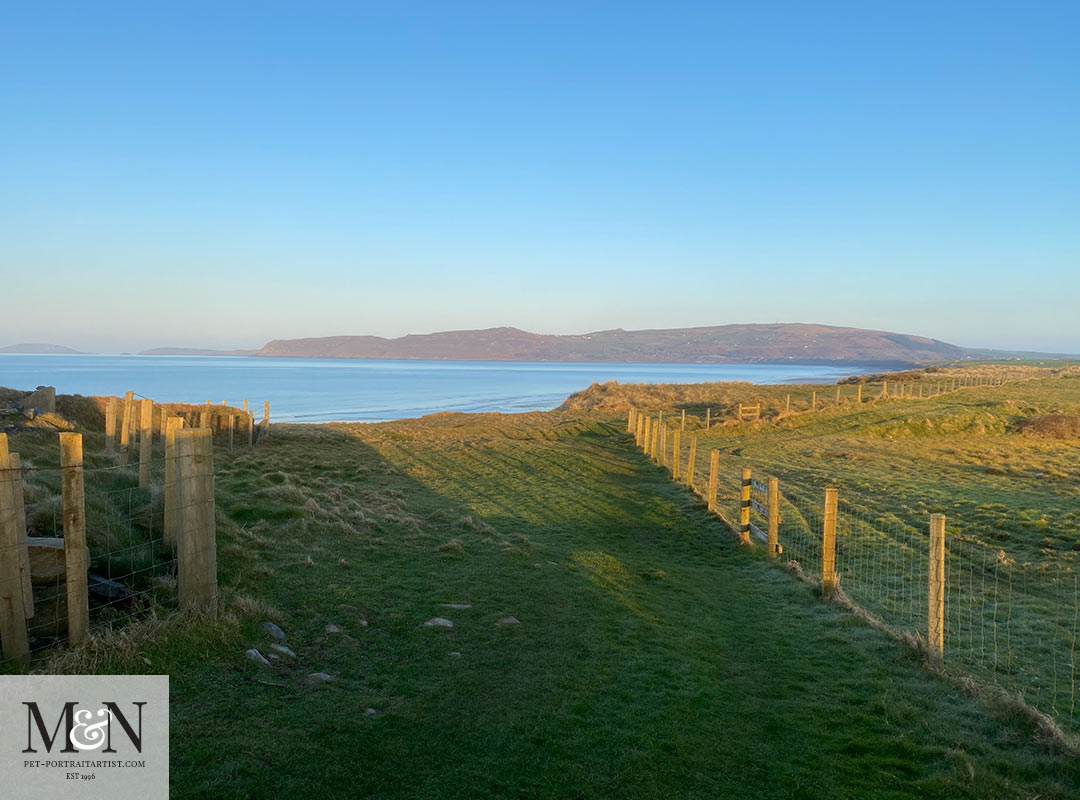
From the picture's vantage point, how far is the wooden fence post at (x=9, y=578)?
5.32m

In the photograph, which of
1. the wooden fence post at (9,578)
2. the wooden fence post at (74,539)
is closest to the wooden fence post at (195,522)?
the wooden fence post at (74,539)

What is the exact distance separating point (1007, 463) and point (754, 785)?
24243mm

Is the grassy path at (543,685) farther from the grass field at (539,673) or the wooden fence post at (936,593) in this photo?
the wooden fence post at (936,593)

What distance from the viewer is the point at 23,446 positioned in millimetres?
13562

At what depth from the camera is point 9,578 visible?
5367 mm

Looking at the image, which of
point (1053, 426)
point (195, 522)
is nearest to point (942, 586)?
point (195, 522)

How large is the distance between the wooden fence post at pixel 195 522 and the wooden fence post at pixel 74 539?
0.99 metres

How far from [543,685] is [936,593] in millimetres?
4552

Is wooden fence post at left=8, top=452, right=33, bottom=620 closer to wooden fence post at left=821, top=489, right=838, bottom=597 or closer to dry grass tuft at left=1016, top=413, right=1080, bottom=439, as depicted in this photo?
wooden fence post at left=821, top=489, right=838, bottom=597

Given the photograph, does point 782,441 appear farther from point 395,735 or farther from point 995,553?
point 395,735

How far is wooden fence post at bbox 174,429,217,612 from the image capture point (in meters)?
6.76

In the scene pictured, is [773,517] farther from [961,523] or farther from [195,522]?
[195,522]

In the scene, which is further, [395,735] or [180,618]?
[180,618]

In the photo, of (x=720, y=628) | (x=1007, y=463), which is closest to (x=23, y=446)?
(x=720, y=628)
